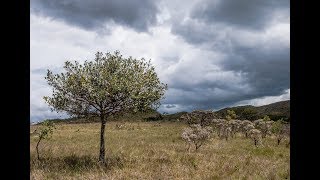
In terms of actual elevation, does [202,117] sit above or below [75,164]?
above

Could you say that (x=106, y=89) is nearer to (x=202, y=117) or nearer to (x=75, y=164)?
(x=75, y=164)

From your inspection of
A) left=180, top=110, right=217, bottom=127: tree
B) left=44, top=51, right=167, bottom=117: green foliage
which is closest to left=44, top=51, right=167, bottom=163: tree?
left=44, top=51, right=167, bottom=117: green foliage

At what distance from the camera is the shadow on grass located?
23.7 meters

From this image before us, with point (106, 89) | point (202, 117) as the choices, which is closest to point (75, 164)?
point (106, 89)

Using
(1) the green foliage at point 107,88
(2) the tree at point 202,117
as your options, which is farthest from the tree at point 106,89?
(2) the tree at point 202,117

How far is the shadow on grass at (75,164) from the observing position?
77.7ft

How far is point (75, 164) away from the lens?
2562cm

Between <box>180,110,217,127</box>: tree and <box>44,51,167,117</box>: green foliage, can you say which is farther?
<box>180,110,217,127</box>: tree

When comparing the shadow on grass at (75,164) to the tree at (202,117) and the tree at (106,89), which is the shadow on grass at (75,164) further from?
the tree at (202,117)

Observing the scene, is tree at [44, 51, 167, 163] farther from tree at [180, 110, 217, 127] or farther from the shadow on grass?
tree at [180, 110, 217, 127]
